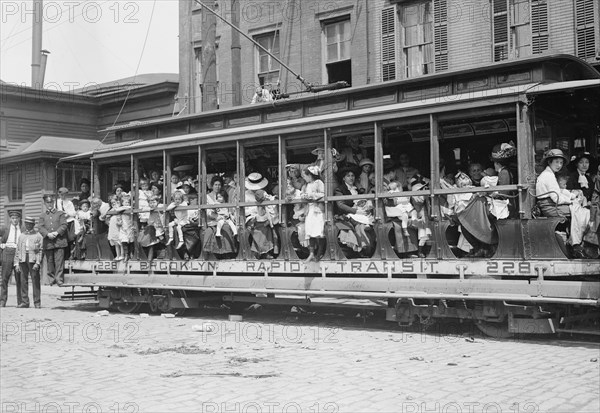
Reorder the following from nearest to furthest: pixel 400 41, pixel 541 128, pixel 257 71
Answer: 1. pixel 541 128
2. pixel 400 41
3. pixel 257 71

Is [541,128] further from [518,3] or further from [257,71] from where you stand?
[257,71]

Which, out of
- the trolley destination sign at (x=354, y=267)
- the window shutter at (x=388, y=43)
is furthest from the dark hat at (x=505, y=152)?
the window shutter at (x=388, y=43)

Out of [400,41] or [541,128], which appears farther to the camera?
[400,41]

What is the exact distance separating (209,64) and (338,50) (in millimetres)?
5507

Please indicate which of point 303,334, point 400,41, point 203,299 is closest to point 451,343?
point 303,334

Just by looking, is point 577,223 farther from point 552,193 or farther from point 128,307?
point 128,307

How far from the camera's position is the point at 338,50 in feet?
68.6

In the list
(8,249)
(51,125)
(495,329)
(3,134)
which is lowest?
(495,329)

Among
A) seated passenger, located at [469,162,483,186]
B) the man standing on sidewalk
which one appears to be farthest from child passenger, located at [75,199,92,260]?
seated passenger, located at [469,162,483,186]

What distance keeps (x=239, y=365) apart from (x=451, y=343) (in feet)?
9.61

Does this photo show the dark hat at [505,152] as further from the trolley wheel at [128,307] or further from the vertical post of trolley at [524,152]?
the trolley wheel at [128,307]

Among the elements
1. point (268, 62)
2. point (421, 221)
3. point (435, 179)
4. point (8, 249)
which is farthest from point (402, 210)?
point (268, 62)

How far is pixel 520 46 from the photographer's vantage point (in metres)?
16.8

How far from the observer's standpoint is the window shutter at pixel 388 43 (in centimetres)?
1933
